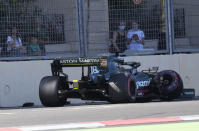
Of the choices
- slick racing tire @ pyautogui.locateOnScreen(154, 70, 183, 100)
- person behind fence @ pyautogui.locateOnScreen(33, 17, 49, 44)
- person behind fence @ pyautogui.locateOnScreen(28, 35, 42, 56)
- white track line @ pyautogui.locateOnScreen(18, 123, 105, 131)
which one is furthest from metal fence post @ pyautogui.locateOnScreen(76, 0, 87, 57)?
white track line @ pyautogui.locateOnScreen(18, 123, 105, 131)

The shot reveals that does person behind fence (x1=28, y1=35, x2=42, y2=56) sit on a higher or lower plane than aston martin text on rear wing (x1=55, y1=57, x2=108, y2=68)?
higher

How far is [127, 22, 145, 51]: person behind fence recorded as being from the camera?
12398mm

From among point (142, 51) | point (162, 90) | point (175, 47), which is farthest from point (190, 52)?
point (162, 90)

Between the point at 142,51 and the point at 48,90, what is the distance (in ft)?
11.8

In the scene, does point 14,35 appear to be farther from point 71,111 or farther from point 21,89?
point 71,111

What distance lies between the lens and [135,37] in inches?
490

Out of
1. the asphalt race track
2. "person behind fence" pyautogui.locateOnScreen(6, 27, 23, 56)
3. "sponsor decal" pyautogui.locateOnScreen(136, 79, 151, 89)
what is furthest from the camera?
"person behind fence" pyautogui.locateOnScreen(6, 27, 23, 56)

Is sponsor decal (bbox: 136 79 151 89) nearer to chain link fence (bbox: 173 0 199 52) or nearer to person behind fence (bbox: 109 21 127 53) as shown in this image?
person behind fence (bbox: 109 21 127 53)

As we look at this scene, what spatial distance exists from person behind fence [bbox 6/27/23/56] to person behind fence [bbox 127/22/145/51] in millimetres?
2798

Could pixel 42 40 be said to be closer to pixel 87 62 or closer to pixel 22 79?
pixel 22 79

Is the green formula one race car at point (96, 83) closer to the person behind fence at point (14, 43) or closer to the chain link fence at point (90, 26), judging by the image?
the chain link fence at point (90, 26)

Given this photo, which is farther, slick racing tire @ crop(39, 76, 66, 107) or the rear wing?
slick racing tire @ crop(39, 76, 66, 107)

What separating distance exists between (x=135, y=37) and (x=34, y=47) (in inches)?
102

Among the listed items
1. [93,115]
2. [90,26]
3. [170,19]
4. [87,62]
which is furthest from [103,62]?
[170,19]
